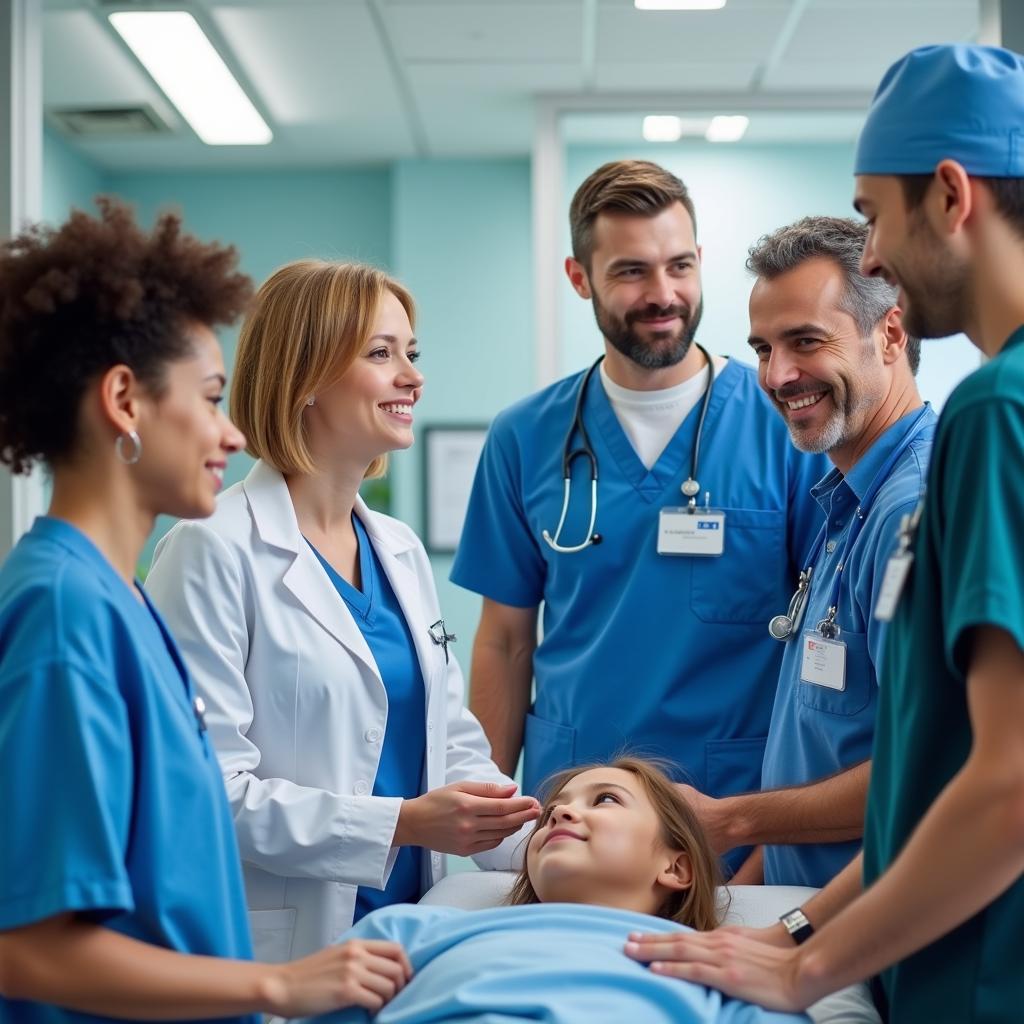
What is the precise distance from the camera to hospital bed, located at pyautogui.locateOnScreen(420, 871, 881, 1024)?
56.4 inches

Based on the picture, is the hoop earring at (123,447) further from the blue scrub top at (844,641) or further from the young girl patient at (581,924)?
the blue scrub top at (844,641)

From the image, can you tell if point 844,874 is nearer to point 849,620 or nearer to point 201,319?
point 849,620

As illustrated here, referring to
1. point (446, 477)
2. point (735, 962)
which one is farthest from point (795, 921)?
point (446, 477)

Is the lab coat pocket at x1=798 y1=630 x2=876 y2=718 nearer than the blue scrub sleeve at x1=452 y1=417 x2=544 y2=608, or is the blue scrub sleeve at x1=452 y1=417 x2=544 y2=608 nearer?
the lab coat pocket at x1=798 y1=630 x2=876 y2=718

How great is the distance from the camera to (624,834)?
5.64ft

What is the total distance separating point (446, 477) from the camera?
5.08 meters

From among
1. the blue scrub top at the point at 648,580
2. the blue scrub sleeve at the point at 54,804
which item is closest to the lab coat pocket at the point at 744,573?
the blue scrub top at the point at 648,580

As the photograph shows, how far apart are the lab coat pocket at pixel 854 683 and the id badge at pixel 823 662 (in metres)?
0.01

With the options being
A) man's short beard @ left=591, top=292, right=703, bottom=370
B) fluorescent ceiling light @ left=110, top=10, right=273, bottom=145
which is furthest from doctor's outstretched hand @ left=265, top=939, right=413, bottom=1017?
fluorescent ceiling light @ left=110, top=10, right=273, bottom=145

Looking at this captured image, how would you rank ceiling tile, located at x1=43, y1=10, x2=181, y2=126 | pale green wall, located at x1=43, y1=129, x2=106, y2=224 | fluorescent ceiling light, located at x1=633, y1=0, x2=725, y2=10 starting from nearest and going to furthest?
fluorescent ceiling light, located at x1=633, y1=0, x2=725, y2=10, ceiling tile, located at x1=43, y1=10, x2=181, y2=126, pale green wall, located at x1=43, y1=129, x2=106, y2=224

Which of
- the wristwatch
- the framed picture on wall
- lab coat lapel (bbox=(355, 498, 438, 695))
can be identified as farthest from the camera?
the framed picture on wall

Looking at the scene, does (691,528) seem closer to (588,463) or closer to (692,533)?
(692,533)

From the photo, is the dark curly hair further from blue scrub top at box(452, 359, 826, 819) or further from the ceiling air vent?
the ceiling air vent

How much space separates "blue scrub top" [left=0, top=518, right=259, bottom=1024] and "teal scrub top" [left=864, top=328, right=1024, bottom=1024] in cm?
66
